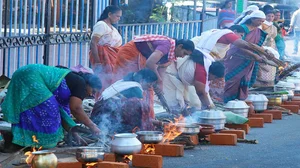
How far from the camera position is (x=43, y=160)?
641 centimetres

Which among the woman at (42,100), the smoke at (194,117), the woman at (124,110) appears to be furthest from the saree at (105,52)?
the woman at (42,100)

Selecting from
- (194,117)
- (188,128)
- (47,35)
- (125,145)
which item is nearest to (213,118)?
(194,117)

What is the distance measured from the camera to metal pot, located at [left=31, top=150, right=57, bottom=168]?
641 centimetres

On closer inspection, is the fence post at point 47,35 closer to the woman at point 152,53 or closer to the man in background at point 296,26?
the woman at point 152,53

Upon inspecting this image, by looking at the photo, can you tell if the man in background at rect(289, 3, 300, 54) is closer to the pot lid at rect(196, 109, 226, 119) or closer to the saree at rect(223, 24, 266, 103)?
the saree at rect(223, 24, 266, 103)

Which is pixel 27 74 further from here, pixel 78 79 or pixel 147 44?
pixel 147 44

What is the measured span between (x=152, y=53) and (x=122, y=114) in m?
1.55

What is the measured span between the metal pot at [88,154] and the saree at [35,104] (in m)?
0.82

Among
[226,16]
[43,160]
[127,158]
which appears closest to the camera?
[43,160]

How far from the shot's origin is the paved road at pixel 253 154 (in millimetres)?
7898

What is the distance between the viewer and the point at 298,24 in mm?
23203

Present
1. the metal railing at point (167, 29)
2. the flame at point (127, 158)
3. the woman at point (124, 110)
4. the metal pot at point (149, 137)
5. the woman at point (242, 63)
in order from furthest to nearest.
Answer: the metal railing at point (167, 29)
the woman at point (242, 63)
the woman at point (124, 110)
the metal pot at point (149, 137)
the flame at point (127, 158)

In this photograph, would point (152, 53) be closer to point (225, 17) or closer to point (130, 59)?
point (130, 59)

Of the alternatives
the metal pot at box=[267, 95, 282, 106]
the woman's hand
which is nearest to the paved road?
the woman's hand
